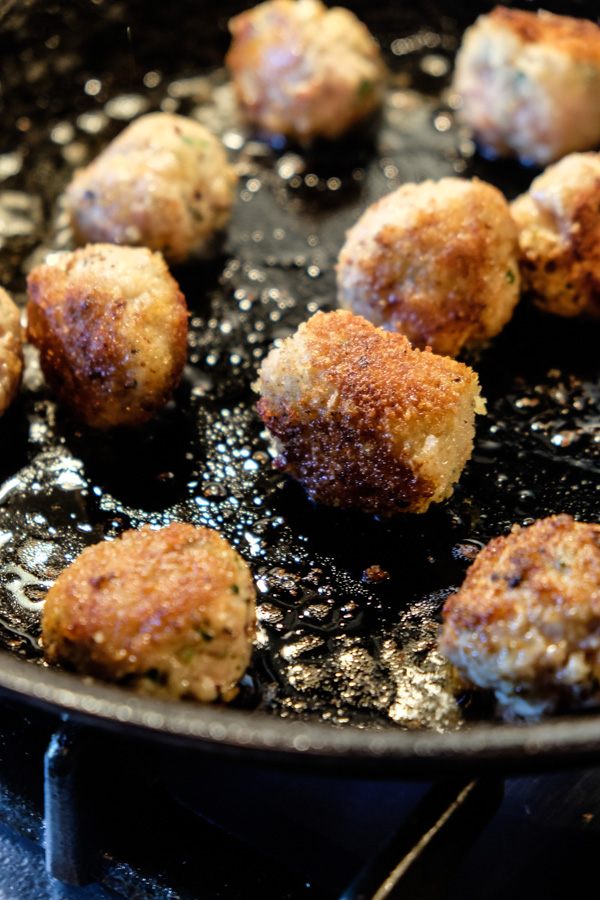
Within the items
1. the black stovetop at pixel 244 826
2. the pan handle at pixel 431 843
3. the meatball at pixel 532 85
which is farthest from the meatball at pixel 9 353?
the meatball at pixel 532 85

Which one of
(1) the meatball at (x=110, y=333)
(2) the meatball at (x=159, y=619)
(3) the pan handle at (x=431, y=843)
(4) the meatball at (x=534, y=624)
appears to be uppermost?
(1) the meatball at (x=110, y=333)

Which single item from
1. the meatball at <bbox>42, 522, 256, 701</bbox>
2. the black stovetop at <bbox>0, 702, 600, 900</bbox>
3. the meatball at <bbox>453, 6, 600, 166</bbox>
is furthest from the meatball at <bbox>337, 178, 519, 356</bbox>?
the black stovetop at <bbox>0, 702, 600, 900</bbox>

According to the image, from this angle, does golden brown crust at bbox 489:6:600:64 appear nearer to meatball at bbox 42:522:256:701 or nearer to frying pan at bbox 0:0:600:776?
frying pan at bbox 0:0:600:776

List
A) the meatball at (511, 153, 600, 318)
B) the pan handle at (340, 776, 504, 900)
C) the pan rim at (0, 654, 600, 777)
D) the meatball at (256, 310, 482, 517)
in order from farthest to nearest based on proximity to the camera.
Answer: the meatball at (511, 153, 600, 318) → the meatball at (256, 310, 482, 517) → the pan handle at (340, 776, 504, 900) → the pan rim at (0, 654, 600, 777)

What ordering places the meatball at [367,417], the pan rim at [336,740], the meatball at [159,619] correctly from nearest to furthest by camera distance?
the pan rim at [336,740]
the meatball at [159,619]
the meatball at [367,417]

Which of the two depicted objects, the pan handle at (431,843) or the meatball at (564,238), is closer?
the pan handle at (431,843)

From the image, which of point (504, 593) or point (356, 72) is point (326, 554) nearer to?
point (504, 593)

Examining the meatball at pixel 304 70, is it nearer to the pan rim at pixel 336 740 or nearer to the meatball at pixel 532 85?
the meatball at pixel 532 85
